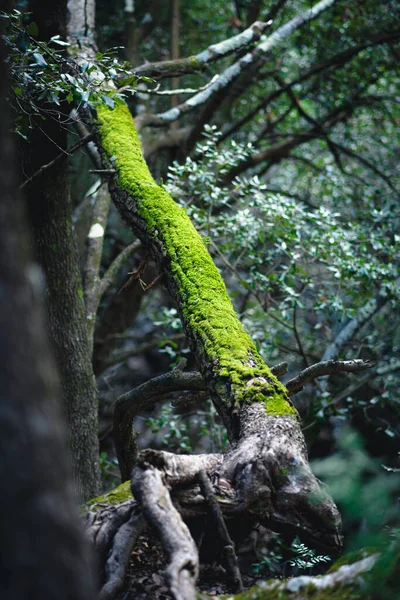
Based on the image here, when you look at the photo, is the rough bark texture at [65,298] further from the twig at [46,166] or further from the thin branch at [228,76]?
the thin branch at [228,76]

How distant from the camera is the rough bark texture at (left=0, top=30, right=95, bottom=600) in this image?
0.90 m

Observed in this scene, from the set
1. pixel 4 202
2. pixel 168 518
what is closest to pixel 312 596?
pixel 168 518

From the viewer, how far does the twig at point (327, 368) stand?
2.59 metres

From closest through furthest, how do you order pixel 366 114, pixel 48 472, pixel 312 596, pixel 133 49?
pixel 48 472
pixel 312 596
pixel 133 49
pixel 366 114

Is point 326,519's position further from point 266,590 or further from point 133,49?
point 133,49

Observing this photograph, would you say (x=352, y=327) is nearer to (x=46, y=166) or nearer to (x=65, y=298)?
(x=65, y=298)

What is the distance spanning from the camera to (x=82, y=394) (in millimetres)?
4023

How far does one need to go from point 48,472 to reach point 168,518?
78 centimetres

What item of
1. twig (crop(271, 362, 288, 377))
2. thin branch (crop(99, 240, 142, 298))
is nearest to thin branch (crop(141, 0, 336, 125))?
thin branch (crop(99, 240, 142, 298))

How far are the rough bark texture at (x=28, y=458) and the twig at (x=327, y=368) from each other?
182 cm

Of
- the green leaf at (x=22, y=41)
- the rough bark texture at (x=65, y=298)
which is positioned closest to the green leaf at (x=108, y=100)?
the green leaf at (x=22, y=41)

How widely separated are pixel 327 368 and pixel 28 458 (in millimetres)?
1957

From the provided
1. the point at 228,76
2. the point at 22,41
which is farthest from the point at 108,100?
the point at 228,76

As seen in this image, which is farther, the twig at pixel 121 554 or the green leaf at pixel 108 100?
the green leaf at pixel 108 100
